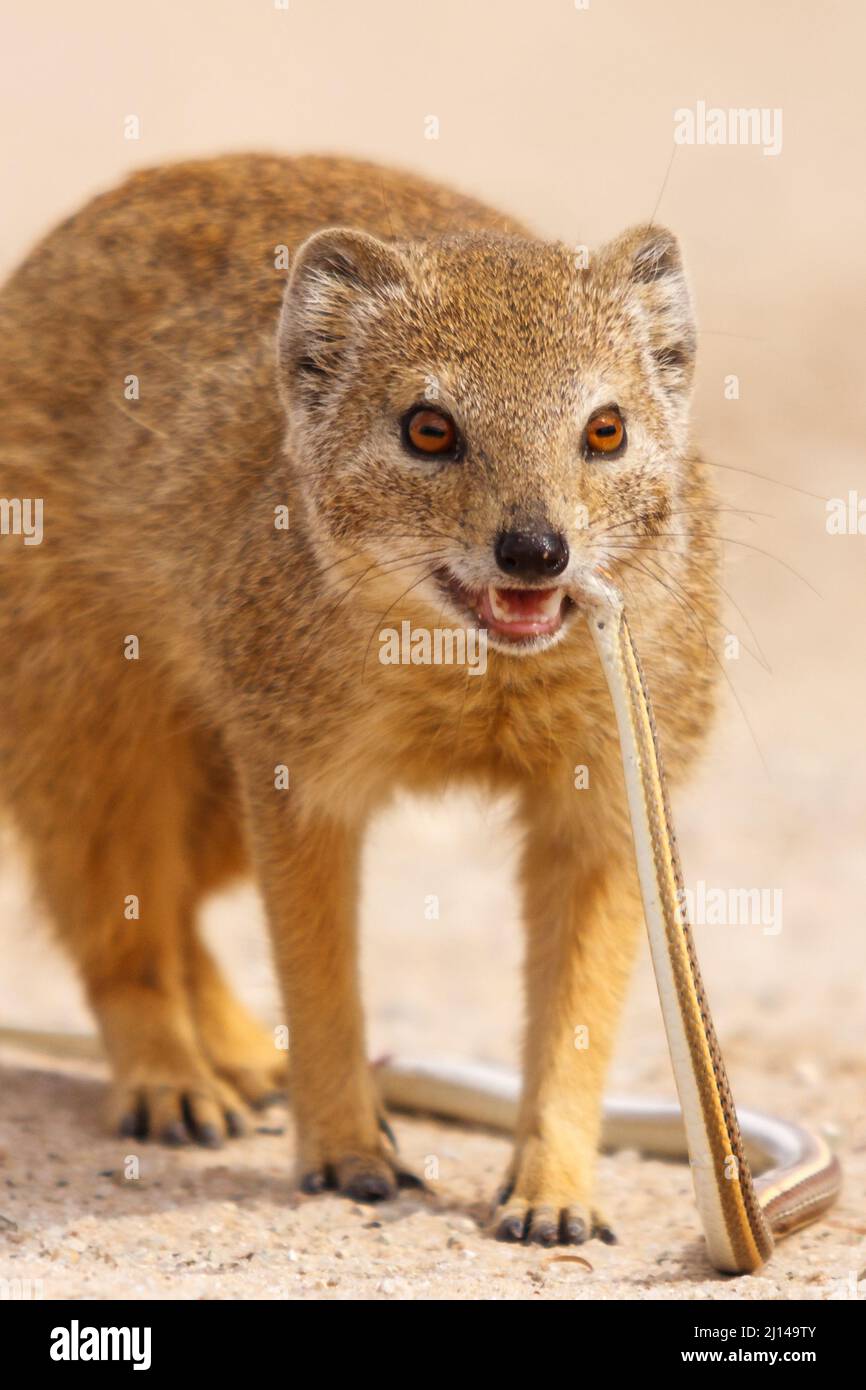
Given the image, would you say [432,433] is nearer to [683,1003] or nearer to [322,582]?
[322,582]

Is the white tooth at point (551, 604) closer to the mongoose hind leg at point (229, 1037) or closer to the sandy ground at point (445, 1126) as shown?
the sandy ground at point (445, 1126)

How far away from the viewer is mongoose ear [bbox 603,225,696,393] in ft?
17.2

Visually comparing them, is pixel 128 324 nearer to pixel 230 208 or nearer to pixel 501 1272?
pixel 230 208

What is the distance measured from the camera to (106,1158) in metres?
6.04

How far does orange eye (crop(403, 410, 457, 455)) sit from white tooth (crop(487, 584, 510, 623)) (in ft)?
1.29

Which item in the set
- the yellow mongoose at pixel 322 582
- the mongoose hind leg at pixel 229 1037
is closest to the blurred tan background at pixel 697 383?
the yellow mongoose at pixel 322 582

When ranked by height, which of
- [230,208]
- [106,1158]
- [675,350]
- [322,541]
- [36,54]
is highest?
[36,54]

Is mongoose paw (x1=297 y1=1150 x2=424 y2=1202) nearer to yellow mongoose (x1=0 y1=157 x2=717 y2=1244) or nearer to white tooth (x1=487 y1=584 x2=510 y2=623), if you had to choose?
yellow mongoose (x1=0 y1=157 x2=717 y2=1244)

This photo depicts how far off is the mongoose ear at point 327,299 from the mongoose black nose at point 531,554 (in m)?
1.02

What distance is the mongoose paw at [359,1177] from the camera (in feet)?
18.1

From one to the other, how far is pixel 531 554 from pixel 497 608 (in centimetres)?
27
